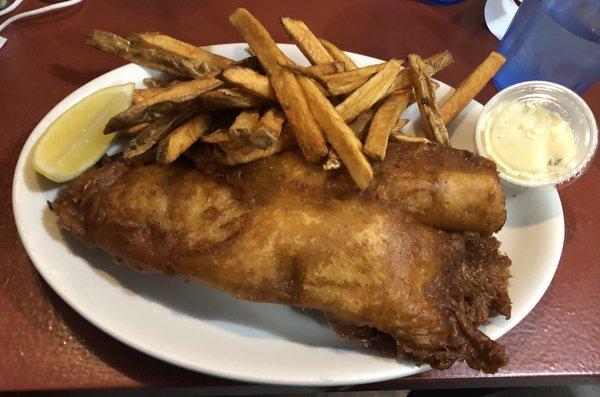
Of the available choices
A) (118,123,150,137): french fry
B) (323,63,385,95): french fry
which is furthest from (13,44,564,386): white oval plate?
(323,63,385,95): french fry

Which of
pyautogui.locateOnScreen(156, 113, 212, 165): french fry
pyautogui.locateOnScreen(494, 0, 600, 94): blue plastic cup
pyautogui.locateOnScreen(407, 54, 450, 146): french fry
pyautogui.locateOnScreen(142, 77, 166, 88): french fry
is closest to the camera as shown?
pyautogui.locateOnScreen(156, 113, 212, 165): french fry

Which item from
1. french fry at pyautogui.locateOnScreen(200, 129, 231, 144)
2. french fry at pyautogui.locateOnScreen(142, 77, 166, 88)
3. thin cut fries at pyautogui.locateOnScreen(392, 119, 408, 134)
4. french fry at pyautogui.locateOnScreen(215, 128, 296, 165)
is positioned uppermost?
french fry at pyautogui.locateOnScreen(142, 77, 166, 88)

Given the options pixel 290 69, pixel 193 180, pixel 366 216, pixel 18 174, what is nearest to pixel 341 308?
pixel 366 216

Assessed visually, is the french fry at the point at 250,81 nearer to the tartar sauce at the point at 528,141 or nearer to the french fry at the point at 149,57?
the french fry at the point at 149,57

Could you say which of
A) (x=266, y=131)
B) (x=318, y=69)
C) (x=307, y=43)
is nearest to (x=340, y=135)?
(x=266, y=131)

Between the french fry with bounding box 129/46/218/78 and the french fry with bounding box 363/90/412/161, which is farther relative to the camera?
the french fry with bounding box 129/46/218/78

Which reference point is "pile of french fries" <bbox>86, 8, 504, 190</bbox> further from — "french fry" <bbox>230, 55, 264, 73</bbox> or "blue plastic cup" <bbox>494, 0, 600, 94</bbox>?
"blue plastic cup" <bbox>494, 0, 600, 94</bbox>
